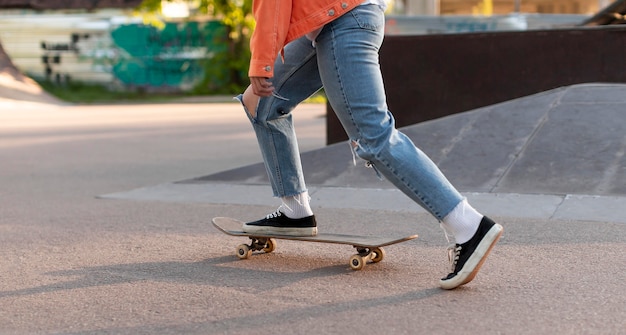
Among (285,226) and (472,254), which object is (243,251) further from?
(472,254)

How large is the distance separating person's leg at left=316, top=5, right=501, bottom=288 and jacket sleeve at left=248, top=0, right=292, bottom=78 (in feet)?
0.66

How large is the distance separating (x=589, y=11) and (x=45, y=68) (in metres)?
18.8

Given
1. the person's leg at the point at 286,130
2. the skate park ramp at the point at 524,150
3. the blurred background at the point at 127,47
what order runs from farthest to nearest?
the blurred background at the point at 127,47 < the skate park ramp at the point at 524,150 < the person's leg at the point at 286,130

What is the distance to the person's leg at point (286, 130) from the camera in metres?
4.30

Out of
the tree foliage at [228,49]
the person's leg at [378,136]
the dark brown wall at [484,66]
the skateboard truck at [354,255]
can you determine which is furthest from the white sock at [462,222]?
the tree foliage at [228,49]

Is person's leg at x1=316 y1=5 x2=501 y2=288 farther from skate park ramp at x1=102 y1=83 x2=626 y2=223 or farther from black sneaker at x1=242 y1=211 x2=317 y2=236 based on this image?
skate park ramp at x1=102 y1=83 x2=626 y2=223

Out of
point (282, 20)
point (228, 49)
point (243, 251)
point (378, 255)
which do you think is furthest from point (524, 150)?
point (228, 49)

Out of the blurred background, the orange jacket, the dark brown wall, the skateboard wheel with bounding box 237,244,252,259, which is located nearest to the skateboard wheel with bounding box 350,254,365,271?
the skateboard wheel with bounding box 237,244,252,259

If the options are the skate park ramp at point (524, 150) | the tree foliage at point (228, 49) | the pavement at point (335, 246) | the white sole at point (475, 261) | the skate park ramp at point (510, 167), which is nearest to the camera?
the pavement at point (335, 246)

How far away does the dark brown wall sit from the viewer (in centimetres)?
807

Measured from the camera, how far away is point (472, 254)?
3.92m

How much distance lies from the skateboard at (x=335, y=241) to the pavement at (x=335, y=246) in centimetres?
6

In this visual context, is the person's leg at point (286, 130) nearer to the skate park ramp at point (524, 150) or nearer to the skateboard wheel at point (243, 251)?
the skateboard wheel at point (243, 251)

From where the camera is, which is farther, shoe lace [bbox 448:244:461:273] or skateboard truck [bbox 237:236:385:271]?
skateboard truck [bbox 237:236:385:271]
